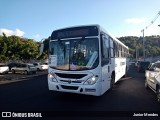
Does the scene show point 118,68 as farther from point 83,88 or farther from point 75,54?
point 83,88

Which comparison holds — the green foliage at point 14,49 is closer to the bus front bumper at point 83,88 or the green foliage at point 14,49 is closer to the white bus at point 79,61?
the white bus at point 79,61

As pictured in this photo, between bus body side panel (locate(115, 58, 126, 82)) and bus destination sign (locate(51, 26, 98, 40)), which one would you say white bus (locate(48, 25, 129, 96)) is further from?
bus body side panel (locate(115, 58, 126, 82))

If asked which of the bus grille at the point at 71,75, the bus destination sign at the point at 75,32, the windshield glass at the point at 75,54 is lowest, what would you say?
the bus grille at the point at 71,75

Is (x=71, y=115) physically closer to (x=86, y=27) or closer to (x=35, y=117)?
(x=35, y=117)

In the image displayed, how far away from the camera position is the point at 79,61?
28.5 ft

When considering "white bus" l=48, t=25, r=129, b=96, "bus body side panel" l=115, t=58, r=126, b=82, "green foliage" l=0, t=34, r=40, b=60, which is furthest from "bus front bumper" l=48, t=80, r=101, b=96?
"green foliage" l=0, t=34, r=40, b=60

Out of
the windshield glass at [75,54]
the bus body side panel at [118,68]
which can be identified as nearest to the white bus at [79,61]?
the windshield glass at [75,54]

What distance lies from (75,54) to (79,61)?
378 millimetres

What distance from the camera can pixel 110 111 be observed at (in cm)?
738

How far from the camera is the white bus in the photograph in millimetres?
8467

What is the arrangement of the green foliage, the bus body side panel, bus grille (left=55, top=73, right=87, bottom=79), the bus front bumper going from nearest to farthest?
1. the bus front bumper
2. bus grille (left=55, top=73, right=87, bottom=79)
3. the bus body side panel
4. the green foliage

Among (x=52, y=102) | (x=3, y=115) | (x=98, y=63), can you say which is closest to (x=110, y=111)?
(x=98, y=63)

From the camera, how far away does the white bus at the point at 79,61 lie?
27.8 feet

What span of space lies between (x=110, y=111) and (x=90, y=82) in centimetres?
157
